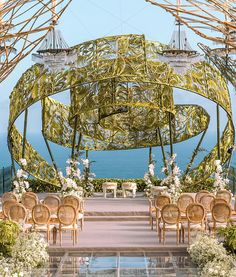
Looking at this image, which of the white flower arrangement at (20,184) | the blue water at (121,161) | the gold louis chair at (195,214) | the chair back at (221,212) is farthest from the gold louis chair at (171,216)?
the blue water at (121,161)

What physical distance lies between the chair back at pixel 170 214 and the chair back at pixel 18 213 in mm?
3223

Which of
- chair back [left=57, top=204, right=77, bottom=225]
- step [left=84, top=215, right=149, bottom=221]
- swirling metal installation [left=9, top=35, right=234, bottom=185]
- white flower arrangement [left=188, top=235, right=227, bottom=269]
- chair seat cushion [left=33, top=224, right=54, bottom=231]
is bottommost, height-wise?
white flower arrangement [left=188, top=235, right=227, bottom=269]

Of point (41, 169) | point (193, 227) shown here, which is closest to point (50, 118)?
point (41, 169)

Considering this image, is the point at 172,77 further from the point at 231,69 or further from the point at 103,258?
the point at 103,258

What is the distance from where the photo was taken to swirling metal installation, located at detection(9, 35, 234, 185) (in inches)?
1214

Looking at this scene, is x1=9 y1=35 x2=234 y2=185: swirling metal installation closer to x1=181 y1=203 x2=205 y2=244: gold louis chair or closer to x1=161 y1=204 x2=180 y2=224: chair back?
x1=161 y1=204 x2=180 y2=224: chair back

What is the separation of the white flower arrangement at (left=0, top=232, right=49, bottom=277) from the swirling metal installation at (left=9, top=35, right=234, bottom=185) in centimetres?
815

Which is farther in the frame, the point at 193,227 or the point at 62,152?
the point at 62,152

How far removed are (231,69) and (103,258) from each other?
1065cm

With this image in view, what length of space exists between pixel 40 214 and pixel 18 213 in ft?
1.73

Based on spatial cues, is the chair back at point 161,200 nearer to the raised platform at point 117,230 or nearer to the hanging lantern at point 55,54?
the raised platform at point 117,230

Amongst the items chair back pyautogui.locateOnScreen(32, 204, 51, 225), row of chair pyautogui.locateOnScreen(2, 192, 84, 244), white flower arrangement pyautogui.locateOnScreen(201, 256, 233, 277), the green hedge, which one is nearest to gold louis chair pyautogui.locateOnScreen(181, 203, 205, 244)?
row of chair pyautogui.locateOnScreen(2, 192, 84, 244)

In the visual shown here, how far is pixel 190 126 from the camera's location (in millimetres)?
37875

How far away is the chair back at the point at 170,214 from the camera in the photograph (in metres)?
21.5
